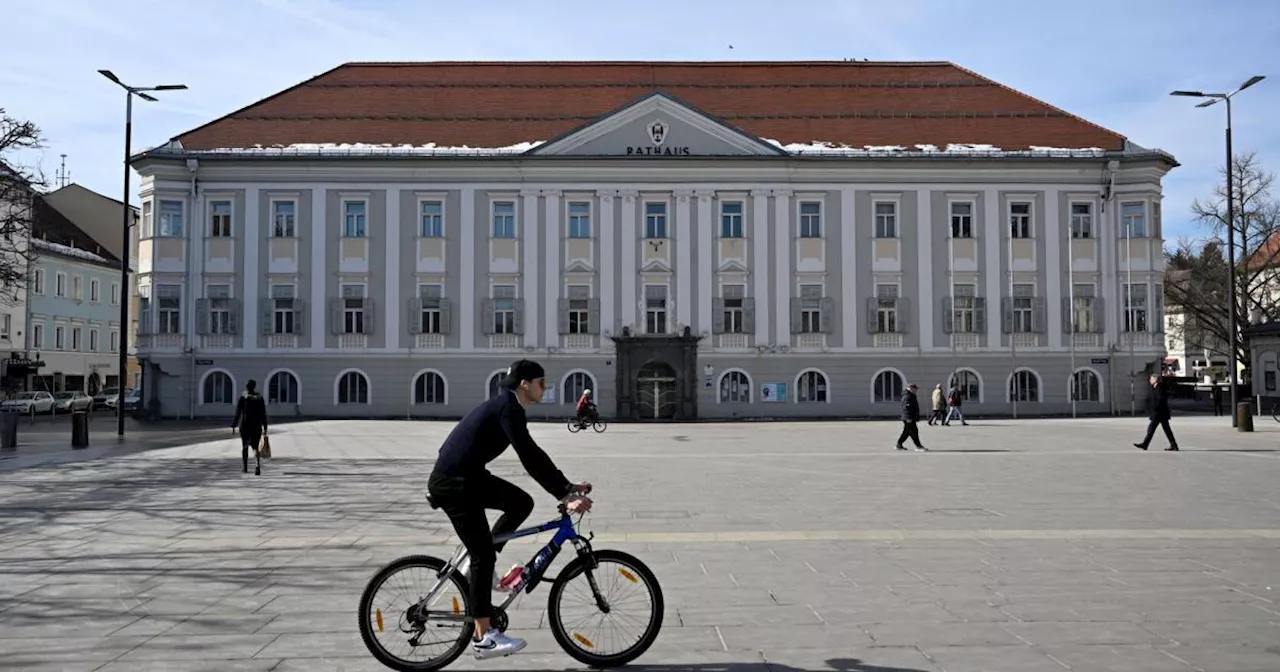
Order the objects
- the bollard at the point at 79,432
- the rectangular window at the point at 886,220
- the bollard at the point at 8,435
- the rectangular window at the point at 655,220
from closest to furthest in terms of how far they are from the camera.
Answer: the bollard at the point at 8,435
the bollard at the point at 79,432
the rectangular window at the point at 655,220
the rectangular window at the point at 886,220

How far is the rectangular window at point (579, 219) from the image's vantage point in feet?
156

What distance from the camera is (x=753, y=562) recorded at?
955cm

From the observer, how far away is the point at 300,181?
47.3 m

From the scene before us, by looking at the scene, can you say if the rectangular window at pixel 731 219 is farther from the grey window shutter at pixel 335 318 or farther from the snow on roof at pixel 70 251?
the snow on roof at pixel 70 251

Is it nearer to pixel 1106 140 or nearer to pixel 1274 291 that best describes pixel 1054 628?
pixel 1106 140

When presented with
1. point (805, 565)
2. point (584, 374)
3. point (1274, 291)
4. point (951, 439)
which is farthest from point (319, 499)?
point (1274, 291)

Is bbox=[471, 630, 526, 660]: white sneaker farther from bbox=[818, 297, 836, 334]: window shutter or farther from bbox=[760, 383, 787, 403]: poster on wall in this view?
bbox=[818, 297, 836, 334]: window shutter

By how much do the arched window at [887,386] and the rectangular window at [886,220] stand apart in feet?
20.8

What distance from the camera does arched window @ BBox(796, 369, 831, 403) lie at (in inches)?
1834

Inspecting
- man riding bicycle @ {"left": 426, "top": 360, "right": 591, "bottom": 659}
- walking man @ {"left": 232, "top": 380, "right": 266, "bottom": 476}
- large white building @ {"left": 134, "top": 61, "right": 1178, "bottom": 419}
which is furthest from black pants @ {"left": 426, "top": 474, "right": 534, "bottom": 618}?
large white building @ {"left": 134, "top": 61, "right": 1178, "bottom": 419}

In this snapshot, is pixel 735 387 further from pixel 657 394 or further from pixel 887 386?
pixel 887 386

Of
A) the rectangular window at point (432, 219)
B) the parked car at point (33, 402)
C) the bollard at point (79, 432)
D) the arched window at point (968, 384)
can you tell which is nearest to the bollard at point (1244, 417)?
the arched window at point (968, 384)

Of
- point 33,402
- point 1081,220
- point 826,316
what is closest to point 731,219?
point 826,316

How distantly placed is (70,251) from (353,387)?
32.5 meters
